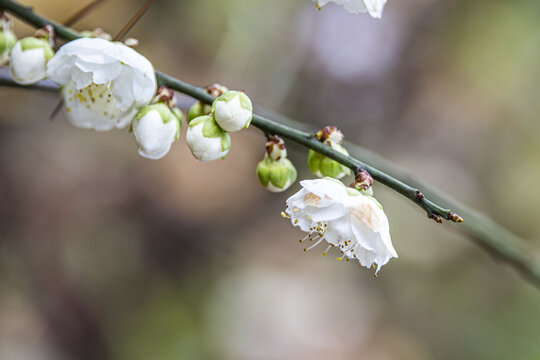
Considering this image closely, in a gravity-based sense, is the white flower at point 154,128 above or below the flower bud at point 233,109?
below

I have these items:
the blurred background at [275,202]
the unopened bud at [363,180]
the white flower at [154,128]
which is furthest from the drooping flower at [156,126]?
the blurred background at [275,202]

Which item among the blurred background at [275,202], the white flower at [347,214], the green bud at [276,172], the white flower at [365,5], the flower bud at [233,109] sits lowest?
the blurred background at [275,202]

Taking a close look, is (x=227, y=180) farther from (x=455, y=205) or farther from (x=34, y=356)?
(x=455, y=205)

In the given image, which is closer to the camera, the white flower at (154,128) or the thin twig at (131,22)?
the white flower at (154,128)

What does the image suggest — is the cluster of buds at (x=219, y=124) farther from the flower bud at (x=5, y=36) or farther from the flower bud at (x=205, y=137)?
the flower bud at (x=5, y=36)

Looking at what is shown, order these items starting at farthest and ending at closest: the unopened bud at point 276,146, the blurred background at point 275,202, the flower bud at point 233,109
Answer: the blurred background at point 275,202, the unopened bud at point 276,146, the flower bud at point 233,109

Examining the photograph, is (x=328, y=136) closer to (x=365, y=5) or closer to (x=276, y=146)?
(x=276, y=146)

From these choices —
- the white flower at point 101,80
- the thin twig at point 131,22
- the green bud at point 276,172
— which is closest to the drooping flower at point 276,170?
the green bud at point 276,172

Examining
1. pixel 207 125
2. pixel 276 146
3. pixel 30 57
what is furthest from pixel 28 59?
pixel 276 146

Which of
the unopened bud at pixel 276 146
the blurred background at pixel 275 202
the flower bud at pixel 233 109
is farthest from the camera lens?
the blurred background at pixel 275 202
